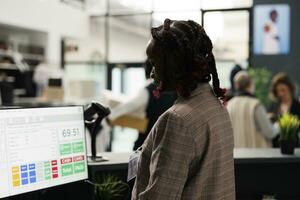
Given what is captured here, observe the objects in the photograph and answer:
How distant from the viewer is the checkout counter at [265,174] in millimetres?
2127

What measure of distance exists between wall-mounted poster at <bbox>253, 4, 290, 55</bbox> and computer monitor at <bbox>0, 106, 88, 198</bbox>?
227 inches

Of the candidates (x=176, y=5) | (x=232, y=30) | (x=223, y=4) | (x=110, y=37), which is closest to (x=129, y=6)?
(x=110, y=37)

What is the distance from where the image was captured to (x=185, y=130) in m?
1.17

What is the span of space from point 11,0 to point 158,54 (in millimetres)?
8217

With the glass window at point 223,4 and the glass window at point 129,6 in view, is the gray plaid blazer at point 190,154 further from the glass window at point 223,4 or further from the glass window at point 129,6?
the glass window at point 129,6

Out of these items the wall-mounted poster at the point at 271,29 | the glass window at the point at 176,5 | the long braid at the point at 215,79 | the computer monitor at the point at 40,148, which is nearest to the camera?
the long braid at the point at 215,79

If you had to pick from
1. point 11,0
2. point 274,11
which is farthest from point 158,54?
point 11,0

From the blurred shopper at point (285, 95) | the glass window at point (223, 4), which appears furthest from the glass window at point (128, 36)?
the blurred shopper at point (285, 95)

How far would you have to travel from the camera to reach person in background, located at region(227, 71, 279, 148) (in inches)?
143

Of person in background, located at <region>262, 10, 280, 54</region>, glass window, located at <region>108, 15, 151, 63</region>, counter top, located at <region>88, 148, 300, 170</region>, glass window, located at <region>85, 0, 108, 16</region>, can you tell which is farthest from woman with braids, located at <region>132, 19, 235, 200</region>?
glass window, located at <region>85, 0, 108, 16</region>

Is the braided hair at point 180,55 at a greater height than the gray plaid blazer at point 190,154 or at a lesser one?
greater

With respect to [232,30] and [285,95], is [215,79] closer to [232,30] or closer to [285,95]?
[285,95]

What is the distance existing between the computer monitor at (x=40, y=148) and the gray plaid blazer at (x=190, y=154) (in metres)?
0.43

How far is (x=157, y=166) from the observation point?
1182 millimetres
